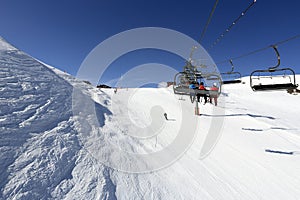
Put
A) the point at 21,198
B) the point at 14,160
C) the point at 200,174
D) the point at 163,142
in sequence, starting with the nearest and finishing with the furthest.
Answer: the point at 21,198, the point at 14,160, the point at 200,174, the point at 163,142

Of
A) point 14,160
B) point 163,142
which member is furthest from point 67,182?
point 163,142

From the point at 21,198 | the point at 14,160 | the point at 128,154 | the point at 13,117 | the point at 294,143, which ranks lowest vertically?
the point at 294,143

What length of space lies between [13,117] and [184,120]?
355 inches

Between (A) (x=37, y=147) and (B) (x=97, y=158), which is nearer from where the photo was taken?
(A) (x=37, y=147)

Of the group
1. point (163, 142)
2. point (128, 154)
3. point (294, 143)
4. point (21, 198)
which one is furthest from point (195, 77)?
point (21, 198)

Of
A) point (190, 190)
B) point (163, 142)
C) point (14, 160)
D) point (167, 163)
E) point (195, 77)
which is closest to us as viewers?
point (14, 160)

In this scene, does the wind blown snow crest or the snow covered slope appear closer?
the wind blown snow crest

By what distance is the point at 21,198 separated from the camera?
259 centimetres

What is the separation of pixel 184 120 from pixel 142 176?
6.87 m

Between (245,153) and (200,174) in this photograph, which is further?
(245,153)

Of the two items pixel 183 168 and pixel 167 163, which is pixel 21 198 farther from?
pixel 183 168

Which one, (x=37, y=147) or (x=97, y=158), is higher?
(x=37, y=147)

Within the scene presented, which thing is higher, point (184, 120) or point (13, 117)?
point (13, 117)

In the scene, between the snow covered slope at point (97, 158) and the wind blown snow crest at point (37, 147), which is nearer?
the wind blown snow crest at point (37, 147)
